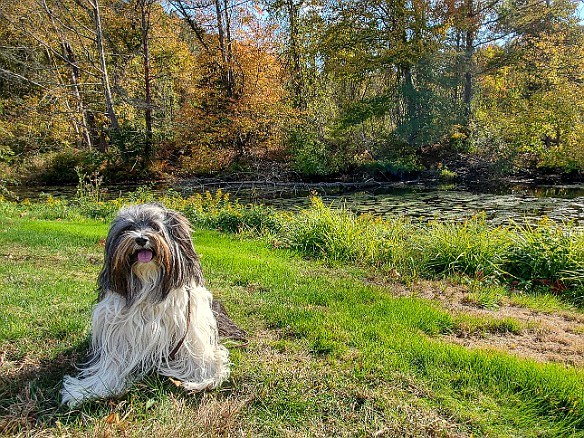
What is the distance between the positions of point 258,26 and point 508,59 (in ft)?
49.1

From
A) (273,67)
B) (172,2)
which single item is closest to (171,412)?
(273,67)

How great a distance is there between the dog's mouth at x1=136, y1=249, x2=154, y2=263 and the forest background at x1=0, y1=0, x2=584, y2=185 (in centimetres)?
1856

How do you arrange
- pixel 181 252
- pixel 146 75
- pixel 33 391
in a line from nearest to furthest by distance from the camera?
pixel 33 391 → pixel 181 252 → pixel 146 75

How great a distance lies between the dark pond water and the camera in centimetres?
1334

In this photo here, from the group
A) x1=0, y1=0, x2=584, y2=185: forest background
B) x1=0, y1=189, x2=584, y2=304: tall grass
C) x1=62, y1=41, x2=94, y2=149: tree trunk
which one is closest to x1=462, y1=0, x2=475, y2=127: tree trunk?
x1=0, y1=0, x2=584, y2=185: forest background

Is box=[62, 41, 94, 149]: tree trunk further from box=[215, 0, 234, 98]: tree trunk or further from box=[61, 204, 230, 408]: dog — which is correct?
box=[61, 204, 230, 408]: dog

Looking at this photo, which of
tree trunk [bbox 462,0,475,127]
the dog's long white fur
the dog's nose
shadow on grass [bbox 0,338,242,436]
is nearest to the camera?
shadow on grass [bbox 0,338,242,436]

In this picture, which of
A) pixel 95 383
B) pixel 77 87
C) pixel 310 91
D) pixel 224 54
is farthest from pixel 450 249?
pixel 77 87

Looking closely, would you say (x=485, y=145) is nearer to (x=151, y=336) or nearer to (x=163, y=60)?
(x=163, y=60)

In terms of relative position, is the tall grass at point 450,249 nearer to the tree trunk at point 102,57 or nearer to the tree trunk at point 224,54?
the tree trunk at point 102,57

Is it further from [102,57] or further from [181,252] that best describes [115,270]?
[102,57]

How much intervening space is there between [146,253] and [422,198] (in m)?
15.6

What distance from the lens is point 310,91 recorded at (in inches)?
1037

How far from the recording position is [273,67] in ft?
75.5
